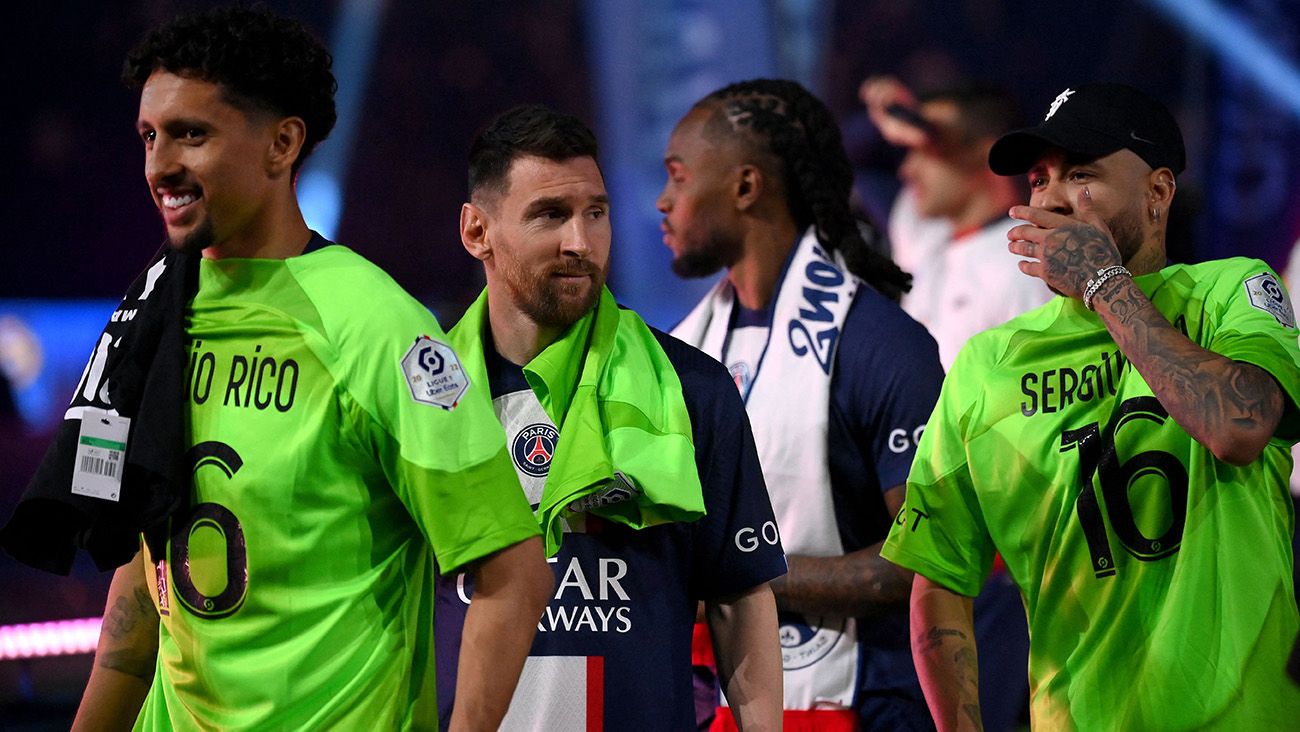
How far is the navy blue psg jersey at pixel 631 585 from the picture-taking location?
7.98 ft

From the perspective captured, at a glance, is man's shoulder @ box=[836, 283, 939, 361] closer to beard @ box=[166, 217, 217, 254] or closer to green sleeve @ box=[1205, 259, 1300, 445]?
green sleeve @ box=[1205, 259, 1300, 445]

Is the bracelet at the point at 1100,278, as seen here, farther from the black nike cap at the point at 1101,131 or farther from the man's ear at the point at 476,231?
the man's ear at the point at 476,231

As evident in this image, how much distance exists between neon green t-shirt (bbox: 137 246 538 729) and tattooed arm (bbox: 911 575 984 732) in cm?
97

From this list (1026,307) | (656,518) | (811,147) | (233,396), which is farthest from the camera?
(1026,307)

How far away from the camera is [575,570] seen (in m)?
2.48

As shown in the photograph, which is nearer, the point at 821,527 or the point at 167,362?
the point at 167,362

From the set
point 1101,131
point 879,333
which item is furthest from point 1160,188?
point 879,333

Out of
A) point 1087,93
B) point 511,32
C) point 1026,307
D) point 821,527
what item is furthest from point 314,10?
point 1087,93

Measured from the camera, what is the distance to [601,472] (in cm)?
237

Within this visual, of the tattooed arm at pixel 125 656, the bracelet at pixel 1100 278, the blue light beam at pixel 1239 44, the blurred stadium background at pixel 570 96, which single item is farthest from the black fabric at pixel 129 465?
the blue light beam at pixel 1239 44

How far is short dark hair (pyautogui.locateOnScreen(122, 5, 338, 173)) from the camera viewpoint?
2.05m

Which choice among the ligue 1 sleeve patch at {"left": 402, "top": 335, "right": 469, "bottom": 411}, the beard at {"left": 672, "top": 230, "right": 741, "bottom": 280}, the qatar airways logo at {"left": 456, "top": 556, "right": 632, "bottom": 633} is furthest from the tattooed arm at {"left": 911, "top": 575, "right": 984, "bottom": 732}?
the beard at {"left": 672, "top": 230, "right": 741, "bottom": 280}

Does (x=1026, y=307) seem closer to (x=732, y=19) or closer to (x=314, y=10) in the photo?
(x=732, y=19)

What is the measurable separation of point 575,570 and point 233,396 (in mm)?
680
